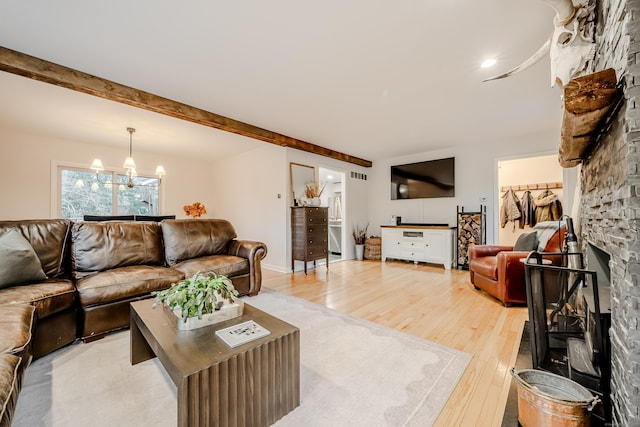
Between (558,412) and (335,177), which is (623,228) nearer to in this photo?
(558,412)

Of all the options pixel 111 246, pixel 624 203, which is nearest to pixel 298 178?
pixel 111 246

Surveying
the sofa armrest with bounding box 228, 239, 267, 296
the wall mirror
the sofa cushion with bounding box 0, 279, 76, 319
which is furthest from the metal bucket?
the wall mirror

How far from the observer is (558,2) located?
130 cm

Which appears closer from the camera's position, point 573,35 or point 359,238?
point 573,35

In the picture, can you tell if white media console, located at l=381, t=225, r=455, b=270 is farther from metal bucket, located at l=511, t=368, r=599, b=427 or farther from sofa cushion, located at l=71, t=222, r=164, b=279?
sofa cushion, located at l=71, t=222, r=164, b=279

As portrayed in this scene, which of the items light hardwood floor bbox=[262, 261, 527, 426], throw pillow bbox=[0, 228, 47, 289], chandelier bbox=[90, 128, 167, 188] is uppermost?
chandelier bbox=[90, 128, 167, 188]

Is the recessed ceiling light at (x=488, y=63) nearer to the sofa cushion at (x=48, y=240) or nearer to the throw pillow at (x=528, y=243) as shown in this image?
the throw pillow at (x=528, y=243)

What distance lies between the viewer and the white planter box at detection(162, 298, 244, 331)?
136 centimetres

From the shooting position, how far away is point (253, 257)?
324cm

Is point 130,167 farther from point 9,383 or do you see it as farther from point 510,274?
point 510,274

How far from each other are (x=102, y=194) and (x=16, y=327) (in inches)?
186

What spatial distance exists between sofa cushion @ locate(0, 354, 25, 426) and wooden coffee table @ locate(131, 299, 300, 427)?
1.45ft

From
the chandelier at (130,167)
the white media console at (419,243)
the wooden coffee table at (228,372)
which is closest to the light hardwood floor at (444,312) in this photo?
the white media console at (419,243)

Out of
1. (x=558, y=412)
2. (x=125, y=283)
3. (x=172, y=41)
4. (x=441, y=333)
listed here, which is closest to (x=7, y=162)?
(x=125, y=283)
